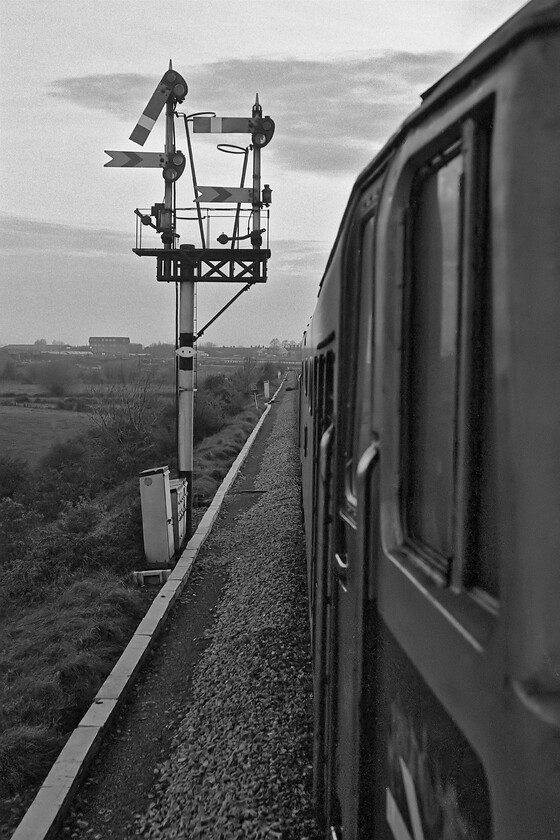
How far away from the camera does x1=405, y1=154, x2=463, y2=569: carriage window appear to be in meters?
1.49

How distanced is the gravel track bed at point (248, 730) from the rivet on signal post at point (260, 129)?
5.76 meters

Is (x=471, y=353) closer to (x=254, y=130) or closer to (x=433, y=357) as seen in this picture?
(x=433, y=357)

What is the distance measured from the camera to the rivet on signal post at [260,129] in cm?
1002

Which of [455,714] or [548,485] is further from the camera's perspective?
[455,714]

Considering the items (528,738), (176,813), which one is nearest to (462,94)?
(528,738)

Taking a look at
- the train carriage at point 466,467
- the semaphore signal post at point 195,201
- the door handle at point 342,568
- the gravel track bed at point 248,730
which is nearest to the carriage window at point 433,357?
the train carriage at point 466,467

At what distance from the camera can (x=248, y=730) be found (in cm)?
545

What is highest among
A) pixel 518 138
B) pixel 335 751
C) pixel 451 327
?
pixel 518 138

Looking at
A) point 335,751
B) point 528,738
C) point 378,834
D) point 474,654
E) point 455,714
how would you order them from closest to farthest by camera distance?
point 528,738 → point 474,654 → point 455,714 → point 378,834 → point 335,751

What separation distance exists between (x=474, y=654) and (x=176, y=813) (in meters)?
4.01

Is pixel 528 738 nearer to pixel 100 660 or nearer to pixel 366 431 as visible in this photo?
pixel 366 431

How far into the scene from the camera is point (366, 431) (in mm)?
2369

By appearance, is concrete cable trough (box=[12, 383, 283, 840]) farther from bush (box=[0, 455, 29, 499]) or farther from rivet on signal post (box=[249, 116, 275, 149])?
bush (box=[0, 455, 29, 499])

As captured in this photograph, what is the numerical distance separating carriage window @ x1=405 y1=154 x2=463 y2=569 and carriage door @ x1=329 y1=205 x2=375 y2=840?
47cm
